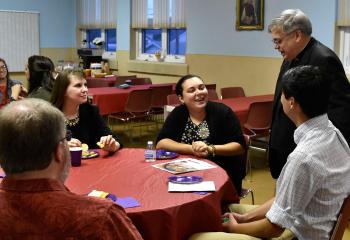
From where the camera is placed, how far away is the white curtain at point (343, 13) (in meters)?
5.79

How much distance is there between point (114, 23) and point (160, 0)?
5.25 ft

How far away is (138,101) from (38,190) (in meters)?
5.24

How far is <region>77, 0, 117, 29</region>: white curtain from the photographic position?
9971 millimetres

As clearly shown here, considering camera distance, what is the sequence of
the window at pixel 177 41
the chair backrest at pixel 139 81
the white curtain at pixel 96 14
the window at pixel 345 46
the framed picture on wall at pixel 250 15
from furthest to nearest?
1. the white curtain at pixel 96 14
2. the window at pixel 177 41
3. the chair backrest at pixel 139 81
4. the framed picture on wall at pixel 250 15
5. the window at pixel 345 46

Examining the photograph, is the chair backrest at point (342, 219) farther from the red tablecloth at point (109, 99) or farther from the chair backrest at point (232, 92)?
the red tablecloth at point (109, 99)

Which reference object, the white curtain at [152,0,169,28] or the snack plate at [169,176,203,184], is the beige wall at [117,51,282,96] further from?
the snack plate at [169,176,203,184]

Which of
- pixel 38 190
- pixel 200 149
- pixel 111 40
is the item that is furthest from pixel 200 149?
pixel 111 40

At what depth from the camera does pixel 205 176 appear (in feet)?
8.21

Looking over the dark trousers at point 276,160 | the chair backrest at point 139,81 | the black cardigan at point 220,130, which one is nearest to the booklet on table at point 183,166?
the black cardigan at point 220,130

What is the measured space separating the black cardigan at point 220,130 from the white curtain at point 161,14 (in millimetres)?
5302

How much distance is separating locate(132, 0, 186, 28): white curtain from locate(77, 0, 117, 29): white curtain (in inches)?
31.5

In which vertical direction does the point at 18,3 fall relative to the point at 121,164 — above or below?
above

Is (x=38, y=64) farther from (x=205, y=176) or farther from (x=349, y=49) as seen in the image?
(x=349, y=49)

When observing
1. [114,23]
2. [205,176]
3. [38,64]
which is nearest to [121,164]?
[205,176]
